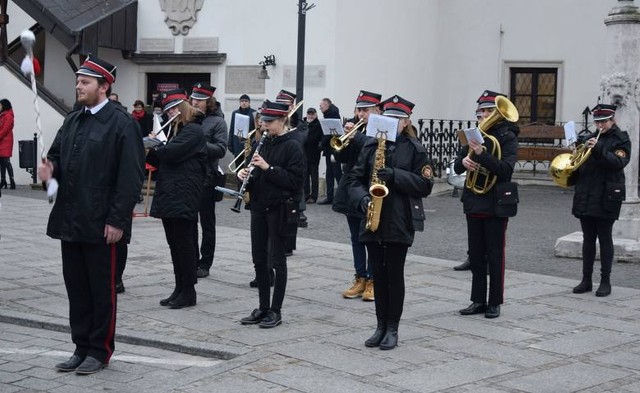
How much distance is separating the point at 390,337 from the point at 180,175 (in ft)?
8.64

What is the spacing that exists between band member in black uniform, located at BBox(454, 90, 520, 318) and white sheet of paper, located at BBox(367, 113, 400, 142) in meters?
1.36

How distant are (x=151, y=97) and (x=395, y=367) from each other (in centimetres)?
1736

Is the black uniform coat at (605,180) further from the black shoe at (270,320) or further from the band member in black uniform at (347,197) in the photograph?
the black shoe at (270,320)

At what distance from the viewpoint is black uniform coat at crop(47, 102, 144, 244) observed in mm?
7234

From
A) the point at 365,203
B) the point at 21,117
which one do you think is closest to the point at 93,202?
the point at 365,203

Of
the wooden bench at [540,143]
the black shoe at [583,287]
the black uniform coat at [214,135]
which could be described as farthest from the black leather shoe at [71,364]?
the wooden bench at [540,143]

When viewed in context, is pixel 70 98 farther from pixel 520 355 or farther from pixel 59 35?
pixel 520 355

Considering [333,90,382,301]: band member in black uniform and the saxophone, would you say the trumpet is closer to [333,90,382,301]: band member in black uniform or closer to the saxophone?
[333,90,382,301]: band member in black uniform

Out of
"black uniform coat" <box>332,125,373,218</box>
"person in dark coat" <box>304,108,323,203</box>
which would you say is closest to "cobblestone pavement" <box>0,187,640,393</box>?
"black uniform coat" <box>332,125,373,218</box>

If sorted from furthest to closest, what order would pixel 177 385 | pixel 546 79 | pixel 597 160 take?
pixel 546 79
pixel 597 160
pixel 177 385

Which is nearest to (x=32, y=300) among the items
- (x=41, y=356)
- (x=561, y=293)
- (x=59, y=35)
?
(x=41, y=356)

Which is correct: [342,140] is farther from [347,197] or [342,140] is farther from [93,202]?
[93,202]

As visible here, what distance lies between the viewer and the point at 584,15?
2364cm

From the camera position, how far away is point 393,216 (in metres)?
8.01
